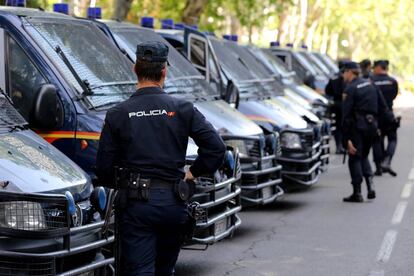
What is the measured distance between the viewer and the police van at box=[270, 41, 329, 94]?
2391 centimetres

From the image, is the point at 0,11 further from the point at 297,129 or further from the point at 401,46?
the point at 401,46

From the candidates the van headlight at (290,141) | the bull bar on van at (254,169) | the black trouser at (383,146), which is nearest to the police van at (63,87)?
the bull bar on van at (254,169)

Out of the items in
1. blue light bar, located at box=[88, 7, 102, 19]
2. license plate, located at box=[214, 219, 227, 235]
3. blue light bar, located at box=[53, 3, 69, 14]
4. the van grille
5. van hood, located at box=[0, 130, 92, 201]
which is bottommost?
license plate, located at box=[214, 219, 227, 235]

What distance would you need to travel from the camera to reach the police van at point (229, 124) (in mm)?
11172

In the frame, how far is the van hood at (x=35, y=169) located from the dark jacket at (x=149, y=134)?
489 mm

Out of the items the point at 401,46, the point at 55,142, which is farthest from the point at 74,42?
the point at 401,46

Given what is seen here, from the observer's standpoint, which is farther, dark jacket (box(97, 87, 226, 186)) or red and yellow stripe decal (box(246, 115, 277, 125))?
red and yellow stripe decal (box(246, 115, 277, 125))

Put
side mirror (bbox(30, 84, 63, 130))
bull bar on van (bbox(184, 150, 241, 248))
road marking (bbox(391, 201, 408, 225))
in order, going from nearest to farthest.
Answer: side mirror (bbox(30, 84, 63, 130)) < bull bar on van (bbox(184, 150, 241, 248)) < road marking (bbox(391, 201, 408, 225))

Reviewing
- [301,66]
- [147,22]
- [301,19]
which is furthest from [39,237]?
[301,19]

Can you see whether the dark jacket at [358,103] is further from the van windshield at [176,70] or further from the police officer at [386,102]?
the police officer at [386,102]

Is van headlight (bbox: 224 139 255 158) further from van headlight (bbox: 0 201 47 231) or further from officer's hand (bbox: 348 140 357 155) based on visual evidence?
van headlight (bbox: 0 201 47 231)

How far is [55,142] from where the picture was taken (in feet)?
27.6

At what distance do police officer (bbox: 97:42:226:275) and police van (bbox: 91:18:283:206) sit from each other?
180 inches

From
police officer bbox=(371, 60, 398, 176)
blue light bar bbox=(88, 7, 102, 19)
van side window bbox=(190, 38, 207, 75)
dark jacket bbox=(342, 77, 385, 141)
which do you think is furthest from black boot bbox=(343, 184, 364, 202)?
blue light bar bbox=(88, 7, 102, 19)
